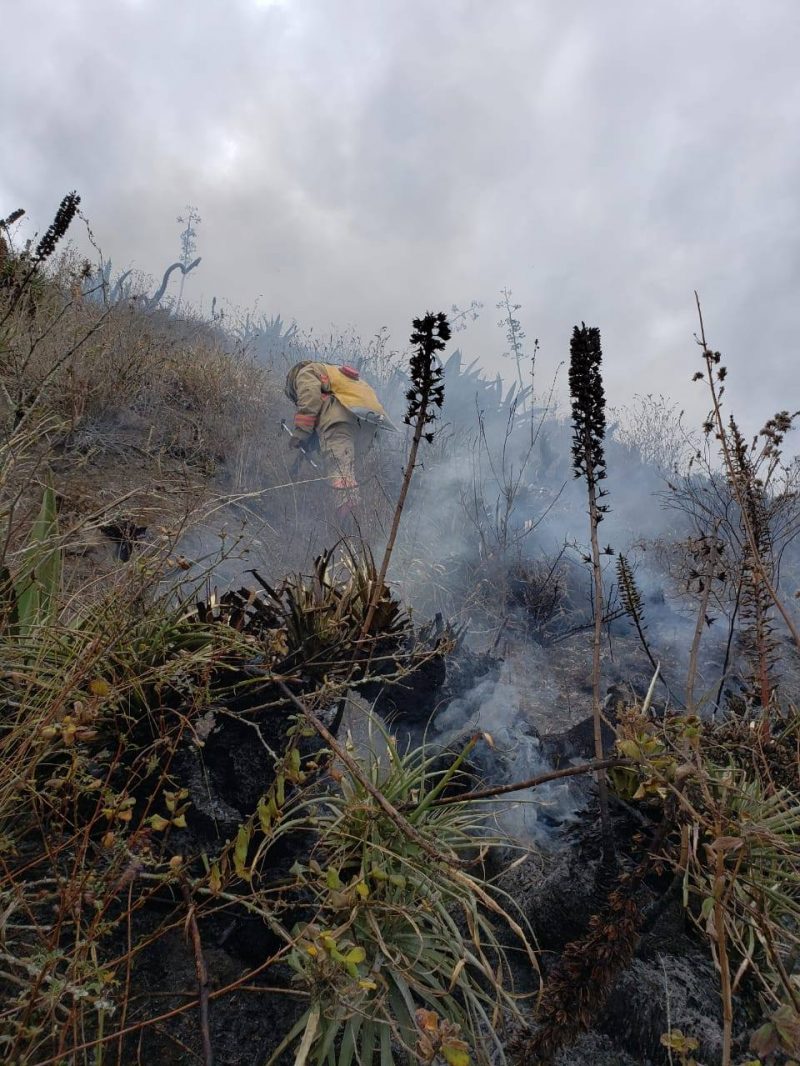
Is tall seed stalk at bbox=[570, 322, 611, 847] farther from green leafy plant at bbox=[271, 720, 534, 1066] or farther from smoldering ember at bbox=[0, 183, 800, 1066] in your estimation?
green leafy plant at bbox=[271, 720, 534, 1066]

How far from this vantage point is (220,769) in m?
2.04

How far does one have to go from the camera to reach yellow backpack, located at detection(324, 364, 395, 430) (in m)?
7.55

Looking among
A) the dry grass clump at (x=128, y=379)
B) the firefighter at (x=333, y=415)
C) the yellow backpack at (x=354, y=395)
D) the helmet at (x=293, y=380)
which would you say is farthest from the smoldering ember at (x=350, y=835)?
the helmet at (x=293, y=380)

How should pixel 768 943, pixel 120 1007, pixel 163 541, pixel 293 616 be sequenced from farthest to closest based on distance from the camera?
pixel 293 616, pixel 163 541, pixel 120 1007, pixel 768 943

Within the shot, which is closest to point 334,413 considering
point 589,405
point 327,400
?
point 327,400

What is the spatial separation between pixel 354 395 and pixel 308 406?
661 millimetres

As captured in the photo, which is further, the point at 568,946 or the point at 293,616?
the point at 293,616

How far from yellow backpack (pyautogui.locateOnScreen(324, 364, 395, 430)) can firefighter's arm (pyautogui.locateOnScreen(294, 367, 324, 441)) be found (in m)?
0.22

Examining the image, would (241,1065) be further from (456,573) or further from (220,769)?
(456,573)

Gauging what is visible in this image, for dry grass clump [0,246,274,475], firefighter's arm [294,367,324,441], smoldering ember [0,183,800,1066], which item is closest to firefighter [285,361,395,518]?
firefighter's arm [294,367,324,441]

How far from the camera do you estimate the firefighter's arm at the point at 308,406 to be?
24.8 feet

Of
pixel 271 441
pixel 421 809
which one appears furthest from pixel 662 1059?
pixel 271 441

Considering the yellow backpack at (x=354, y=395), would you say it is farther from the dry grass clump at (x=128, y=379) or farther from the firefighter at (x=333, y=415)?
the dry grass clump at (x=128, y=379)

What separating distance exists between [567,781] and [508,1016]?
1.25 meters
